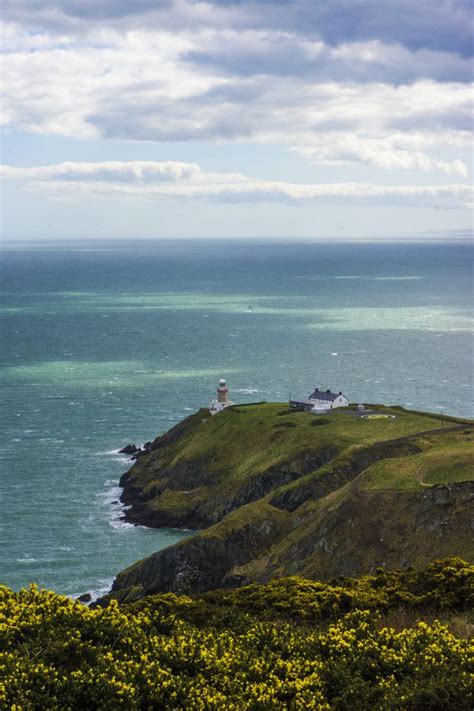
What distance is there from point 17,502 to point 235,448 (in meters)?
25.1

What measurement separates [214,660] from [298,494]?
51432 mm

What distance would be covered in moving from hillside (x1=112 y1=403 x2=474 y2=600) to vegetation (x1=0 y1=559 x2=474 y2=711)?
26.4 m

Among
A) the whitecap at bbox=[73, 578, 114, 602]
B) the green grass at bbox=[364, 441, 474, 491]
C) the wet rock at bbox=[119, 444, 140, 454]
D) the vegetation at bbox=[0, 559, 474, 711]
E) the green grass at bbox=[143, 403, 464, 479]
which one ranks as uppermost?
the vegetation at bbox=[0, 559, 474, 711]

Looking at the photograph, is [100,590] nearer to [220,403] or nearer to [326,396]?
[220,403]

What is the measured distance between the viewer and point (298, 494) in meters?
82.1

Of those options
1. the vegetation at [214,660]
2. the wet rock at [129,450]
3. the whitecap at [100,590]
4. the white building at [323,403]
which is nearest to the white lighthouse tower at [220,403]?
the white building at [323,403]

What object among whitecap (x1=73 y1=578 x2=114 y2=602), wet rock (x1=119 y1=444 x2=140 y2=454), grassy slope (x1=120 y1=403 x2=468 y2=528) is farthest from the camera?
wet rock (x1=119 y1=444 x2=140 y2=454)

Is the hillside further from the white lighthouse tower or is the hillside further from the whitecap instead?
the white lighthouse tower

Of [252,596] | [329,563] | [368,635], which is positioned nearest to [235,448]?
[329,563]

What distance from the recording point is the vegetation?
28.3 m

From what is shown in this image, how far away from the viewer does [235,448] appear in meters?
102

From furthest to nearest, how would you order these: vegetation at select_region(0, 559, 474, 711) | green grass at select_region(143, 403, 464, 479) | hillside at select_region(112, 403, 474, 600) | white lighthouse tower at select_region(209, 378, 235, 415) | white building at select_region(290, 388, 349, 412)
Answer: white lighthouse tower at select_region(209, 378, 235, 415) → white building at select_region(290, 388, 349, 412) → green grass at select_region(143, 403, 464, 479) → hillside at select_region(112, 403, 474, 600) → vegetation at select_region(0, 559, 474, 711)

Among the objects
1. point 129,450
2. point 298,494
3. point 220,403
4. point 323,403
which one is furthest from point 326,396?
point 298,494

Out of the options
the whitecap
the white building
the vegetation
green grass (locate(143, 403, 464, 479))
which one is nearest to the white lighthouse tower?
green grass (locate(143, 403, 464, 479))
